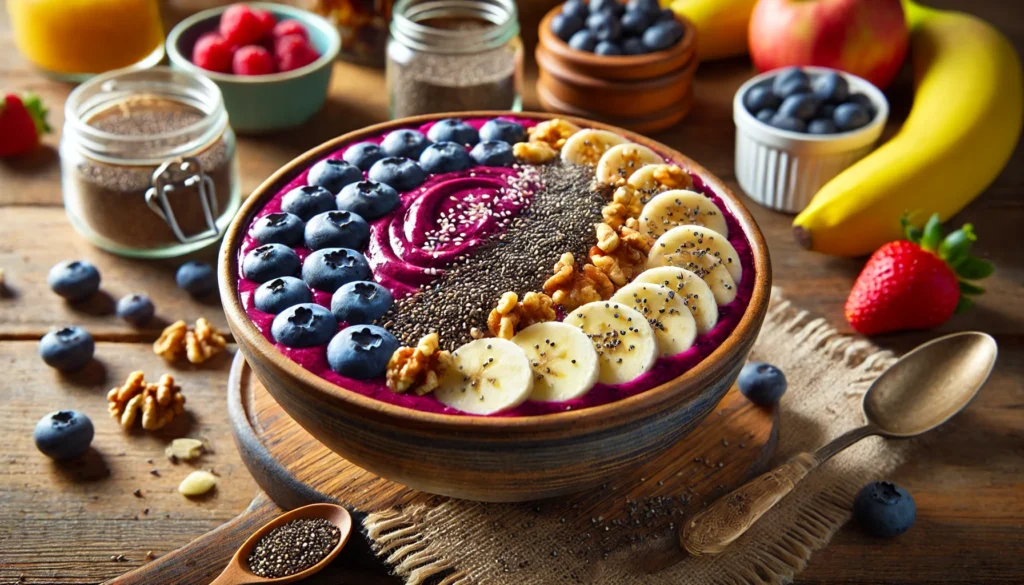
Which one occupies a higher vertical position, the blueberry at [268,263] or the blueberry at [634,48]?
the blueberry at [268,263]

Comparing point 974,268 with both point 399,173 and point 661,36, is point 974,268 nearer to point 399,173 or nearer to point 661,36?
point 661,36

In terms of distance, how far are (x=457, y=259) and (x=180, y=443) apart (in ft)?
2.03

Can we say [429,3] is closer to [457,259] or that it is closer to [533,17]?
[533,17]

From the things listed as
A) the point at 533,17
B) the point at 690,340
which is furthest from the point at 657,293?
the point at 533,17

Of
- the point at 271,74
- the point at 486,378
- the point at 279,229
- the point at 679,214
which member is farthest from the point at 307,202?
the point at 271,74

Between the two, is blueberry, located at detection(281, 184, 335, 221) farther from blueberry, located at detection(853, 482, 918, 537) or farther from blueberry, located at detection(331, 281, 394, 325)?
blueberry, located at detection(853, 482, 918, 537)

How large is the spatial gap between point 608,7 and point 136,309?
1359mm

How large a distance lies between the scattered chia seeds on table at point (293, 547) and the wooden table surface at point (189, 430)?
0.07 metres

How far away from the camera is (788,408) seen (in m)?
1.89

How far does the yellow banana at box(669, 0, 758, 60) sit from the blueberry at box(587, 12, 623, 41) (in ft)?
1.18

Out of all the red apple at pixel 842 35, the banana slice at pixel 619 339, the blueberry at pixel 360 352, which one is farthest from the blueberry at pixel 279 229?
the red apple at pixel 842 35

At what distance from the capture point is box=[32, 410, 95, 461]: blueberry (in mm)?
1733

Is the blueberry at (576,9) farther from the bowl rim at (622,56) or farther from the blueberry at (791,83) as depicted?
the blueberry at (791,83)

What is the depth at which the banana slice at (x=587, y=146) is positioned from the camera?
1.87 metres
